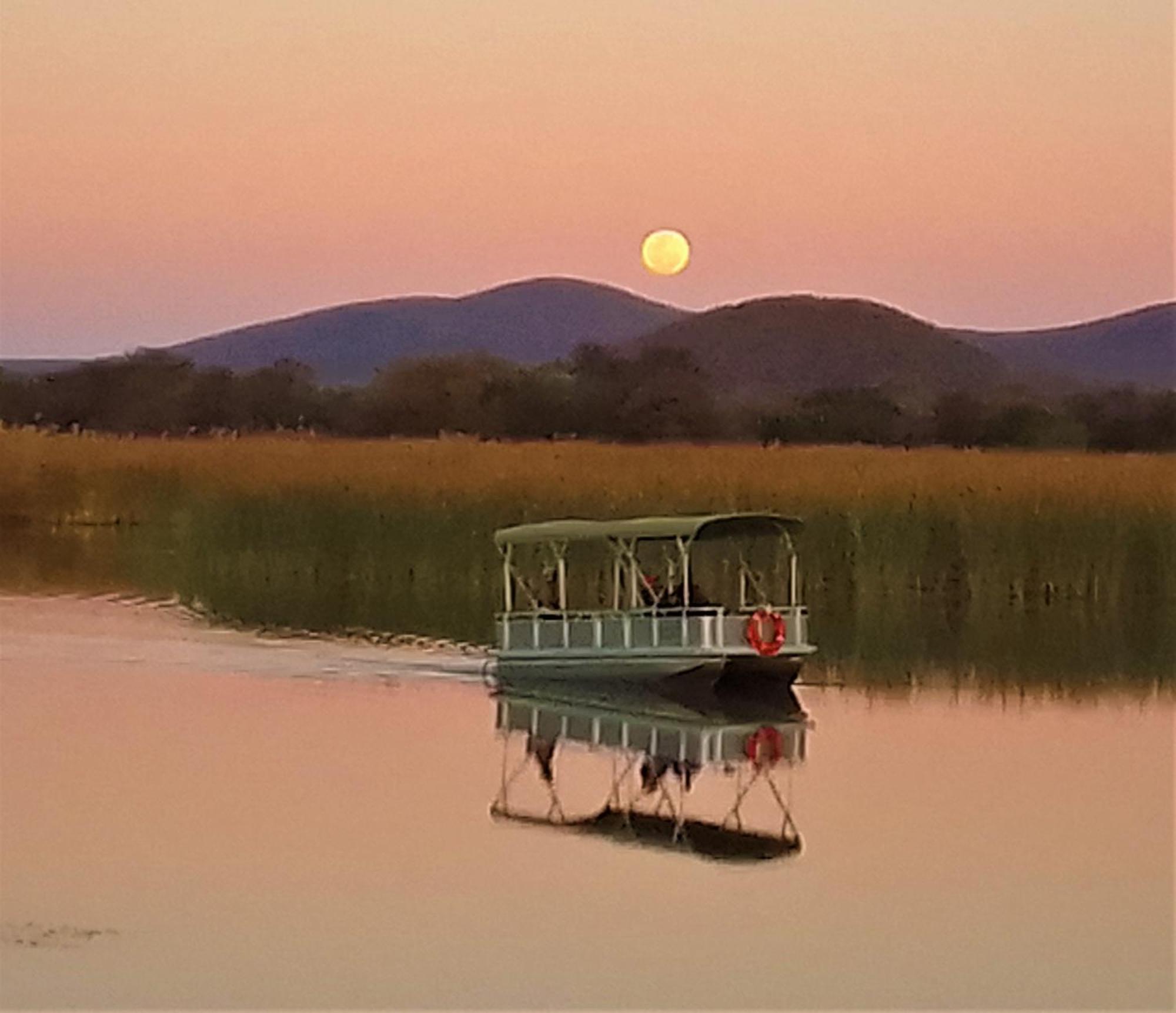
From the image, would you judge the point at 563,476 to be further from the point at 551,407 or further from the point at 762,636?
the point at 551,407

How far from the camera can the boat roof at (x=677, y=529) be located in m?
→ 23.9

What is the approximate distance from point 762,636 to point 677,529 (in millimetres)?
1392

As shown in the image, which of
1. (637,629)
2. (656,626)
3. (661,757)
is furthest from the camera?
(637,629)

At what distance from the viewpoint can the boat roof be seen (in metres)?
23.9

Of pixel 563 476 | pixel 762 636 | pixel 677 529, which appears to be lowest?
pixel 762 636

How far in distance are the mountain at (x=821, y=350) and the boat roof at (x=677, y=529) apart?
72498 mm

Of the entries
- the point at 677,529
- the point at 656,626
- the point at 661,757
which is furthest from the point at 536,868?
the point at 677,529

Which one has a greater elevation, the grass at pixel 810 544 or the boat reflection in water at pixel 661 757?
the grass at pixel 810 544

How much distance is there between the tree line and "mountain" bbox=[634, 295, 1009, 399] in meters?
6.84

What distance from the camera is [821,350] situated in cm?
10494

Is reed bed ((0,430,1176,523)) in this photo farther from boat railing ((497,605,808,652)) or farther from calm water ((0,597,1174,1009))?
calm water ((0,597,1174,1009))

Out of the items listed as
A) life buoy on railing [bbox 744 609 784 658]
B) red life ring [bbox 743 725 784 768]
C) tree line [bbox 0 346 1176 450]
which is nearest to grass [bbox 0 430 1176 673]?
life buoy on railing [bbox 744 609 784 658]

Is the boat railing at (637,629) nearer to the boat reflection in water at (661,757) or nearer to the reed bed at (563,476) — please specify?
the boat reflection in water at (661,757)

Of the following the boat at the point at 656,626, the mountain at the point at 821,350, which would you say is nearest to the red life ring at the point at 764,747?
the boat at the point at 656,626
